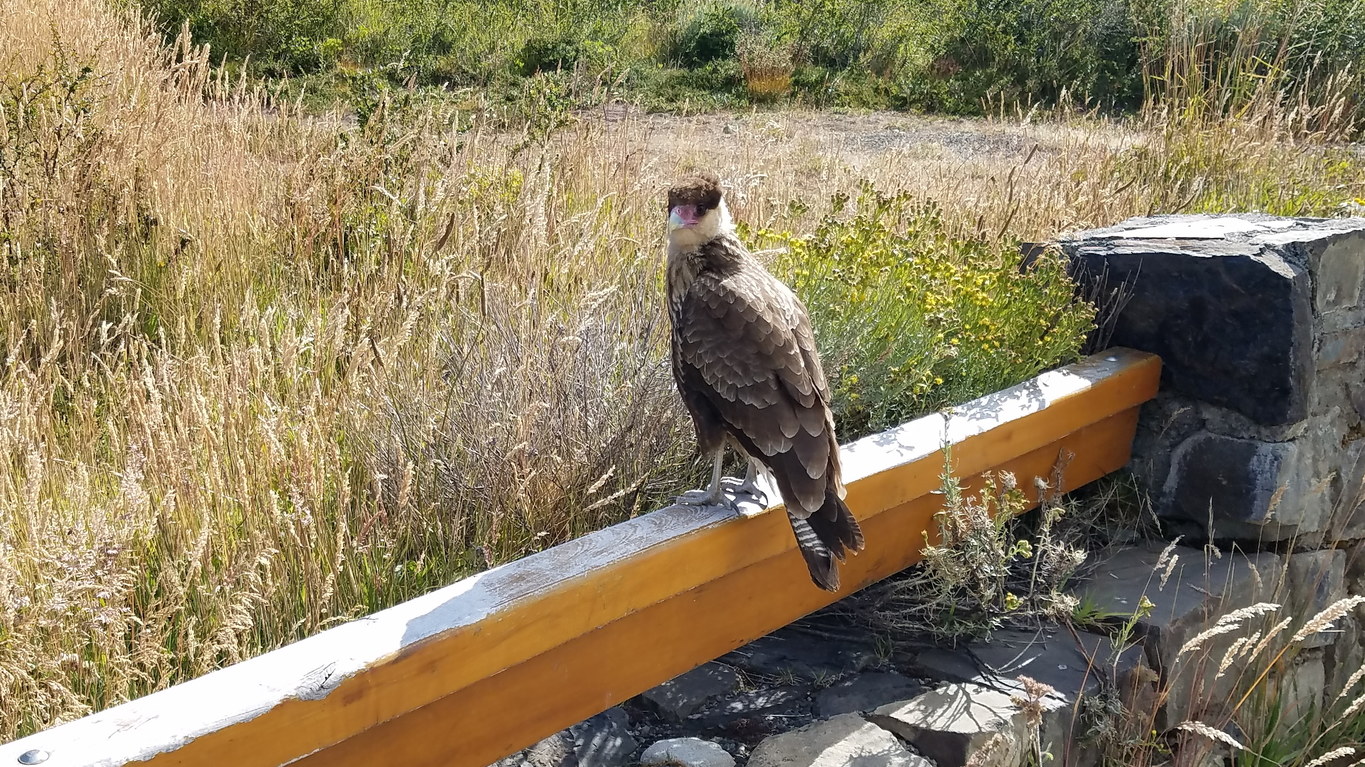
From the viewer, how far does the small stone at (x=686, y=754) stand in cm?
256

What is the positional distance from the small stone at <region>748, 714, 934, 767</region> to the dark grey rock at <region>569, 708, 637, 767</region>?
343mm

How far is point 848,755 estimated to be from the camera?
257 centimetres

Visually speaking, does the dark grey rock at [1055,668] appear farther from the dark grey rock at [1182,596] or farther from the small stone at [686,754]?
the small stone at [686,754]

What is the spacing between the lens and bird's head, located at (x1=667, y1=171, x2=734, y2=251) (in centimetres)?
273

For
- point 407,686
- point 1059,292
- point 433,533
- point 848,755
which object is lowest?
point 848,755

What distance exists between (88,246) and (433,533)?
2044mm

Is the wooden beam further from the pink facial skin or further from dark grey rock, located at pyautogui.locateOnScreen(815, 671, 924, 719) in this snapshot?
the pink facial skin

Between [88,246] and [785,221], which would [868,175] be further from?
[88,246]

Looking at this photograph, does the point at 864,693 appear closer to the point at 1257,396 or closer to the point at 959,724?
the point at 959,724

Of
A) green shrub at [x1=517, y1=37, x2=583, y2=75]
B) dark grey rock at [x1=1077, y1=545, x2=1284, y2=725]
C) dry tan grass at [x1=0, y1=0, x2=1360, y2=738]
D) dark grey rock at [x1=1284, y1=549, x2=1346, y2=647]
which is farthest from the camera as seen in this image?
green shrub at [x1=517, y1=37, x2=583, y2=75]

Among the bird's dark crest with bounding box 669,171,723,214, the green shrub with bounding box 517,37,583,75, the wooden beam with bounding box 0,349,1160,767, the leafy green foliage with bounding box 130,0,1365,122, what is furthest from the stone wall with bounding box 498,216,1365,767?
the green shrub with bounding box 517,37,583,75

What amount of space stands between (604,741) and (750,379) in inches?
39.4

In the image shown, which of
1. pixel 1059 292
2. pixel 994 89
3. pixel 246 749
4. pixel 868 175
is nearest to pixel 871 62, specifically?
pixel 994 89

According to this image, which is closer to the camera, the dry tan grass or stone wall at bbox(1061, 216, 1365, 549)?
the dry tan grass
